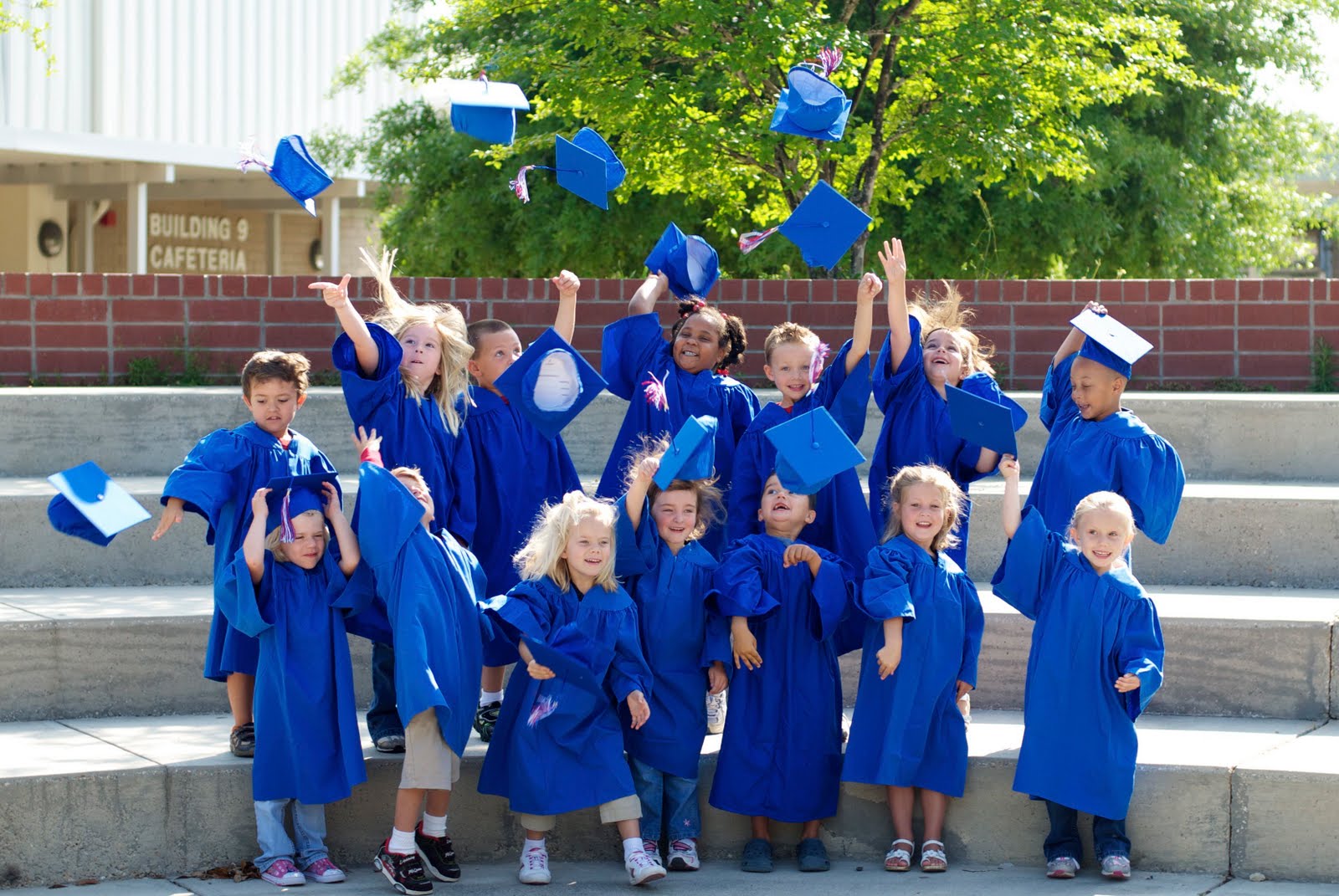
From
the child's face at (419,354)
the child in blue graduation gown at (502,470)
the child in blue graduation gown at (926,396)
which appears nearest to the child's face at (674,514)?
the child in blue graduation gown at (502,470)

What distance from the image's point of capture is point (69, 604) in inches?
217

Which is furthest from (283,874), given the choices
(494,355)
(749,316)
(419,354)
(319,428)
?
(749,316)

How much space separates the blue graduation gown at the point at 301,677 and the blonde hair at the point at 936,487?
156 cm

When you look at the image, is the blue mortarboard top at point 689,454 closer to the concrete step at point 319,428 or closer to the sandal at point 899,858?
the sandal at point 899,858

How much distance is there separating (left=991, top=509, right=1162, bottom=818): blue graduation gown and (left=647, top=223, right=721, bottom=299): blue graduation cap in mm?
1715

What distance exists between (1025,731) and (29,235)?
67.2ft

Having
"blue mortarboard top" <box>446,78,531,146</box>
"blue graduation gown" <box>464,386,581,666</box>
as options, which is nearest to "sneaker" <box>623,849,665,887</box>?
"blue graduation gown" <box>464,386,581,666</box>

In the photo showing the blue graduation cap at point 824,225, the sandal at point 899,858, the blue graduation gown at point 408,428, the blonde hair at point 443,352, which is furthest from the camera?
the blue graduation cap at point 824,225

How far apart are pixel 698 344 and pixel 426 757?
169cm

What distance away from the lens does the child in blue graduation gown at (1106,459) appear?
4.57 metres

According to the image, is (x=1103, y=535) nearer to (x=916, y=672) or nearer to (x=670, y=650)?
(x=916, y=672)

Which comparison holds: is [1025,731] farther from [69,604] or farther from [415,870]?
[69,604]

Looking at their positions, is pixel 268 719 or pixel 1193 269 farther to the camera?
pixel 1193 269

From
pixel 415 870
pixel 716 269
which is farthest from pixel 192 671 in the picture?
pixel 716 269
